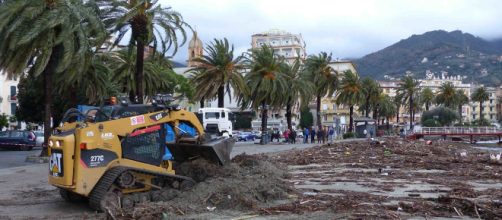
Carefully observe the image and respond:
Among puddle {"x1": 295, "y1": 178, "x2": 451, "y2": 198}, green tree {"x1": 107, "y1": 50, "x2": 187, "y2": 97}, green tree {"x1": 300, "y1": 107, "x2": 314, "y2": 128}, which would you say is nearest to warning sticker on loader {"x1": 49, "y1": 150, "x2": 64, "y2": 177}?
puddle {"x1": 295, "y1": 178, "x2": 451, "y2": 198}

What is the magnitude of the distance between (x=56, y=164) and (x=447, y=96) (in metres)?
107

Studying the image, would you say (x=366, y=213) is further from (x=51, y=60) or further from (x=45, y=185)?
(x=51, y=60)

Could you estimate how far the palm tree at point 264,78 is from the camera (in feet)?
179

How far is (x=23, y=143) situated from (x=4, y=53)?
2068 centimetres

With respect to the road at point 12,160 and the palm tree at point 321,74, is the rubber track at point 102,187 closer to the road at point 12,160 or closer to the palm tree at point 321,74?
the road at point 12,160

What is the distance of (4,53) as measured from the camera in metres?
26.5

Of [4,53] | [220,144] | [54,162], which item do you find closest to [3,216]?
[54,162]

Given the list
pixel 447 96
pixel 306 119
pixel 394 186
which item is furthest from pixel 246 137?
pixel 394 186

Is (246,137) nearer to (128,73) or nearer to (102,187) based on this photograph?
(128,73)

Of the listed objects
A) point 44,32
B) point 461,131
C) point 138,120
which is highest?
point 44,32

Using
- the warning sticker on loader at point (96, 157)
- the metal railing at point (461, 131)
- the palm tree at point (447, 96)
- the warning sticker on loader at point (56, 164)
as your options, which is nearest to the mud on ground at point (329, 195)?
the warning sticker on loader at point (96, 157)

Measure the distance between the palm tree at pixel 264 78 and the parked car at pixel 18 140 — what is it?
62.3 ft

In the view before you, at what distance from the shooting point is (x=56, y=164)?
37.6ft

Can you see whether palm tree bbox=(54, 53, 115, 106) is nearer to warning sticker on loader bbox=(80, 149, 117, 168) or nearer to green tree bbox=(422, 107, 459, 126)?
warning sticker on loader bbox=(80, 149, 117, 168)
